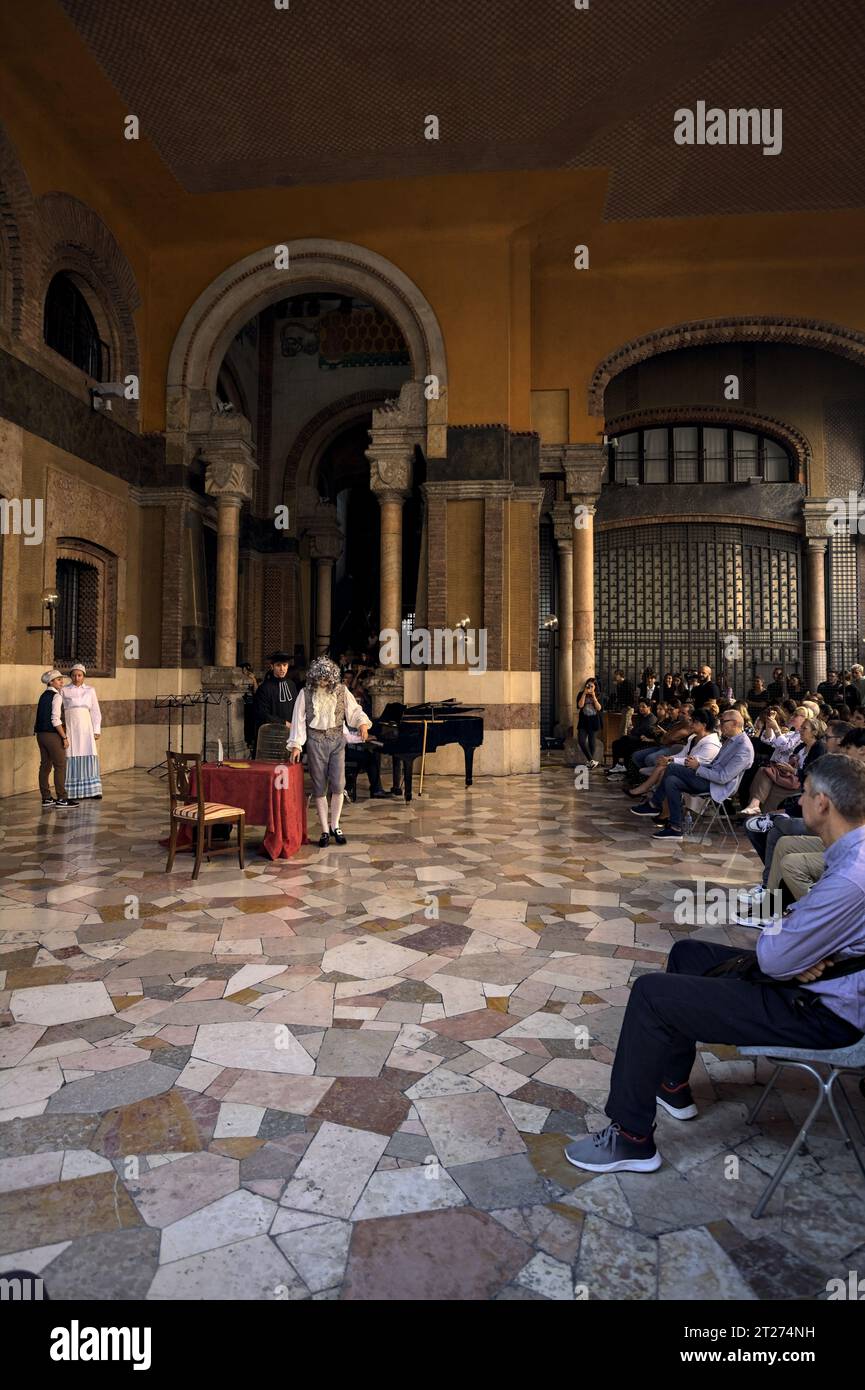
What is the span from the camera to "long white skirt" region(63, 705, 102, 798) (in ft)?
29.8

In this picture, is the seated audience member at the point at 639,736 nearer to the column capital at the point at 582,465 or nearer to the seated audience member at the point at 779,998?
the column capital at the point at 582,465

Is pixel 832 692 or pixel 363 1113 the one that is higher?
pixel 832 692

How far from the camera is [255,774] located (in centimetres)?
632

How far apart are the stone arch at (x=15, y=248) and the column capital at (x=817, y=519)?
55.0 feet

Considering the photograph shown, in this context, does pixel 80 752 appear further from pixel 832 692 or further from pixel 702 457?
pixel 702 457

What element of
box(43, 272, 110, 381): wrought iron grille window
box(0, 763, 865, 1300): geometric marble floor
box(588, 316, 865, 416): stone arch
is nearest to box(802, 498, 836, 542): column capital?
box(588, 316, 865, 416): stone arch

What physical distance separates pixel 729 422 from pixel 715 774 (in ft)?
49.2

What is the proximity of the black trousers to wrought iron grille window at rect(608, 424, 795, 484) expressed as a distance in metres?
18.5

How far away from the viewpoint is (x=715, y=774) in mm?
6668

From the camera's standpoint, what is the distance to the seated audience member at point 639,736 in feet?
35.4

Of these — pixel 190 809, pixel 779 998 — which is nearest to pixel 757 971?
pixel 779 998

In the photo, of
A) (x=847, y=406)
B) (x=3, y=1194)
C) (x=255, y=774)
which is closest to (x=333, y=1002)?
(x=3, y=1194)

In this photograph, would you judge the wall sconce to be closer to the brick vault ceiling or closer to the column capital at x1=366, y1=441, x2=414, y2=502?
the column capital at x1=366, y1=441, x2=414, y2=502
